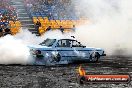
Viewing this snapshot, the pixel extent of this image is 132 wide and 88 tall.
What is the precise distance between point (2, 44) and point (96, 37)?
36.0 feet

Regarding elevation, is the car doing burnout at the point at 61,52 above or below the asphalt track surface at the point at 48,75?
above

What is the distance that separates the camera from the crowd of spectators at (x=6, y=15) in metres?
28.5

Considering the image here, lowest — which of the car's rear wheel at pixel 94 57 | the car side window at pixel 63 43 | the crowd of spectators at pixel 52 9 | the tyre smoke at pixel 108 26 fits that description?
the car's rear wheel at pixel 94 57

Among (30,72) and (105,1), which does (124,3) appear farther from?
(30,72)

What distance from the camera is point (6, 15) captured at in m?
30.2

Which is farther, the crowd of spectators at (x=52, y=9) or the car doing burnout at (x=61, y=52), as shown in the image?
the crowd of spectators at (x=52, y=9)

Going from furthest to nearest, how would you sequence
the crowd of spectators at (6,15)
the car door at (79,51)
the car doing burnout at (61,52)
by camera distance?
the crowd of spectators at (6,15), the car door at (79,51), the car doing burnout at (61,52)

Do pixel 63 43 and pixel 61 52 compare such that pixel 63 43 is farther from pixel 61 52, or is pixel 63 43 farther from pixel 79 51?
pixel 79 51

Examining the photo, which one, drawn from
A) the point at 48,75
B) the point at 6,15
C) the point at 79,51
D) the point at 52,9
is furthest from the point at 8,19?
the point at 48,75

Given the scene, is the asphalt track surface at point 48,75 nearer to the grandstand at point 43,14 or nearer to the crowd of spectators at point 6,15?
the crowd of spectators at point 6,15

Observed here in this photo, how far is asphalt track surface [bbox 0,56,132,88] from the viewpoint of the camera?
11.6 m

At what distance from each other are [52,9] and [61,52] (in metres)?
16.2

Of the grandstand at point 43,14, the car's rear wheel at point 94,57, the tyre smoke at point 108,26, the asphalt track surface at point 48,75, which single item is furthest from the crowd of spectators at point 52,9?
the asphalt track surface at point 48,75

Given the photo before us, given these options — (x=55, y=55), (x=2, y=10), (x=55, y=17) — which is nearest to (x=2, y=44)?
(x=55, y=55)
